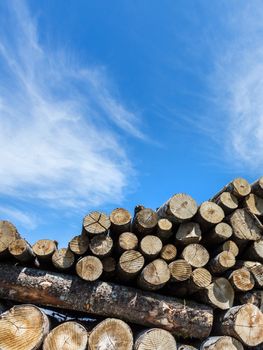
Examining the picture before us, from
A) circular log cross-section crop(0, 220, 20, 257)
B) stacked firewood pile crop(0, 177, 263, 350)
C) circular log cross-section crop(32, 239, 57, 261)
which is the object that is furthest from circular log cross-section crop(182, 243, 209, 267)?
circular log cross-section crop(0, 220, 20, 257)

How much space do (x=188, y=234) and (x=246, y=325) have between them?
129 centimetres

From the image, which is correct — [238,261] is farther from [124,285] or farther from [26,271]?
[26,271]

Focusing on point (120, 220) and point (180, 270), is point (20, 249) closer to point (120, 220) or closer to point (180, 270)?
point (120, 220)

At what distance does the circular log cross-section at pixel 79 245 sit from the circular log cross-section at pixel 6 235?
0.75 metres

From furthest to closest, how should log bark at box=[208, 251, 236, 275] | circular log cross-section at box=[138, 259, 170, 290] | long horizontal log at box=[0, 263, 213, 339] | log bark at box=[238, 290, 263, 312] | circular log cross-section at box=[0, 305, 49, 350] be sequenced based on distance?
log bark at box=[238, 290, 263, 312]
log bark at box=[208, 251, 236, 275]
long horizontal log at box=[0, 263, 213, 339]
circular log cross-section at box=[138, 259, 170, 290]
circular log cross-section at box=[0, 305, 49, 350]

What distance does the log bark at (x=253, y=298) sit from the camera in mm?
4664

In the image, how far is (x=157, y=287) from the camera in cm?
438

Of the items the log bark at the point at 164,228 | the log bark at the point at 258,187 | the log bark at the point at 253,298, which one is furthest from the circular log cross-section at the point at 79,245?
the log bark at the point at 258,187

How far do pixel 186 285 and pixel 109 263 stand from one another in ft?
3.39

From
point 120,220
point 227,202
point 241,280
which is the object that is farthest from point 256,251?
point 120,220

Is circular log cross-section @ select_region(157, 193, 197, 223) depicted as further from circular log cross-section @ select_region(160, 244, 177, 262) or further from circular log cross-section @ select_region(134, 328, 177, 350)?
circular log cross-section @ select_region(134, 328, 177, 350)

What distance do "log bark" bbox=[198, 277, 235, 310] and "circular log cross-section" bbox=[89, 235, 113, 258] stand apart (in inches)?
53.3

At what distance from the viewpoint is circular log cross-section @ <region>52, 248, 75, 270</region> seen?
447 cm

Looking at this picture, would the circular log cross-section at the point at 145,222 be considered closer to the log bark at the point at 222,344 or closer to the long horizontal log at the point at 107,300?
the long horizontal log at the point at 107,300
